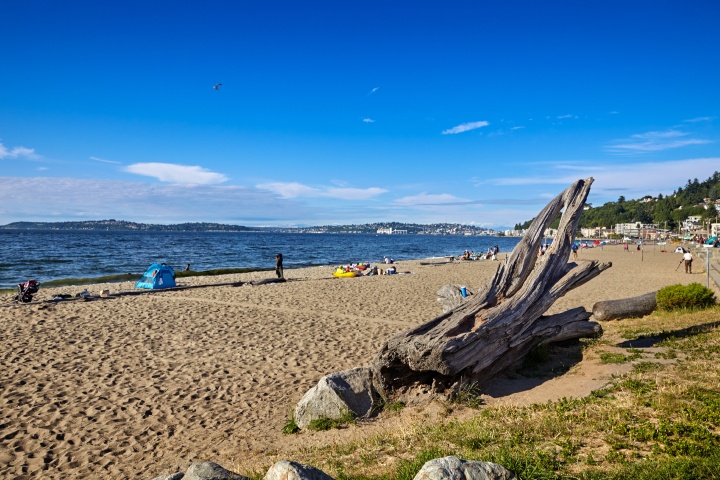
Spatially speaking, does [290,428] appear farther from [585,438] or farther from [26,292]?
[26,292]

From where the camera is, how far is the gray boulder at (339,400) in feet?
23.5

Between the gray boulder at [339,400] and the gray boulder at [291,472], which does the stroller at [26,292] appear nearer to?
the gray boulder at [339,400]

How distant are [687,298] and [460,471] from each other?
12664 millimetres

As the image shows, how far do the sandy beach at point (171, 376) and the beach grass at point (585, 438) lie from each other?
846mm

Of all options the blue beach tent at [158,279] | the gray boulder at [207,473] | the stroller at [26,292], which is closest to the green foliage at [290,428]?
the gray boulder at [207,473]

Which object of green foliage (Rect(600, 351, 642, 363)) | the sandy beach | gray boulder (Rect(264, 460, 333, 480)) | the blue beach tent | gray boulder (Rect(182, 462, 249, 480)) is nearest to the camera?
gray boulder (Rect(264, 460, 333, 480))

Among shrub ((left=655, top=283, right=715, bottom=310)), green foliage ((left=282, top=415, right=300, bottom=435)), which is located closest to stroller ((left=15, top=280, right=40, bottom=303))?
Answer: green foliage ((left=282, top=415, right=300, bottom=435))

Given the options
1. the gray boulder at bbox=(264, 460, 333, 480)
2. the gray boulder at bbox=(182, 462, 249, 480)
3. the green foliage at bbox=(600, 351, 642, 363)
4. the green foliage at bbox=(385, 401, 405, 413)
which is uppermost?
the gray boulder at bbox=(264, 460, 333, 480)

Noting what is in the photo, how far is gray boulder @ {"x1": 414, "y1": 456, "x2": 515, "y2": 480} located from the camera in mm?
3611

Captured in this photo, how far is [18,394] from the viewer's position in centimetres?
866

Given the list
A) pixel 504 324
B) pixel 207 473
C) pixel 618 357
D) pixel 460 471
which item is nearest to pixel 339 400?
pixel 504 324

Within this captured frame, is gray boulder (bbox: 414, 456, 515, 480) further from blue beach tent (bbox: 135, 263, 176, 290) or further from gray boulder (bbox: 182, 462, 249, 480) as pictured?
blue beach tent (bbox: 135, 263, 176, 290)

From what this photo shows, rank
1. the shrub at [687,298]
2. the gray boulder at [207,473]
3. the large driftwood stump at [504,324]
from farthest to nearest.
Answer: the shrub at [687,298] → the large driftwood stump at [504,324] → the gray boulder at [207,473]

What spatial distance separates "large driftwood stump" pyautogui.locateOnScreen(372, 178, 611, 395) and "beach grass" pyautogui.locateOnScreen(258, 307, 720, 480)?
3.04 ft
